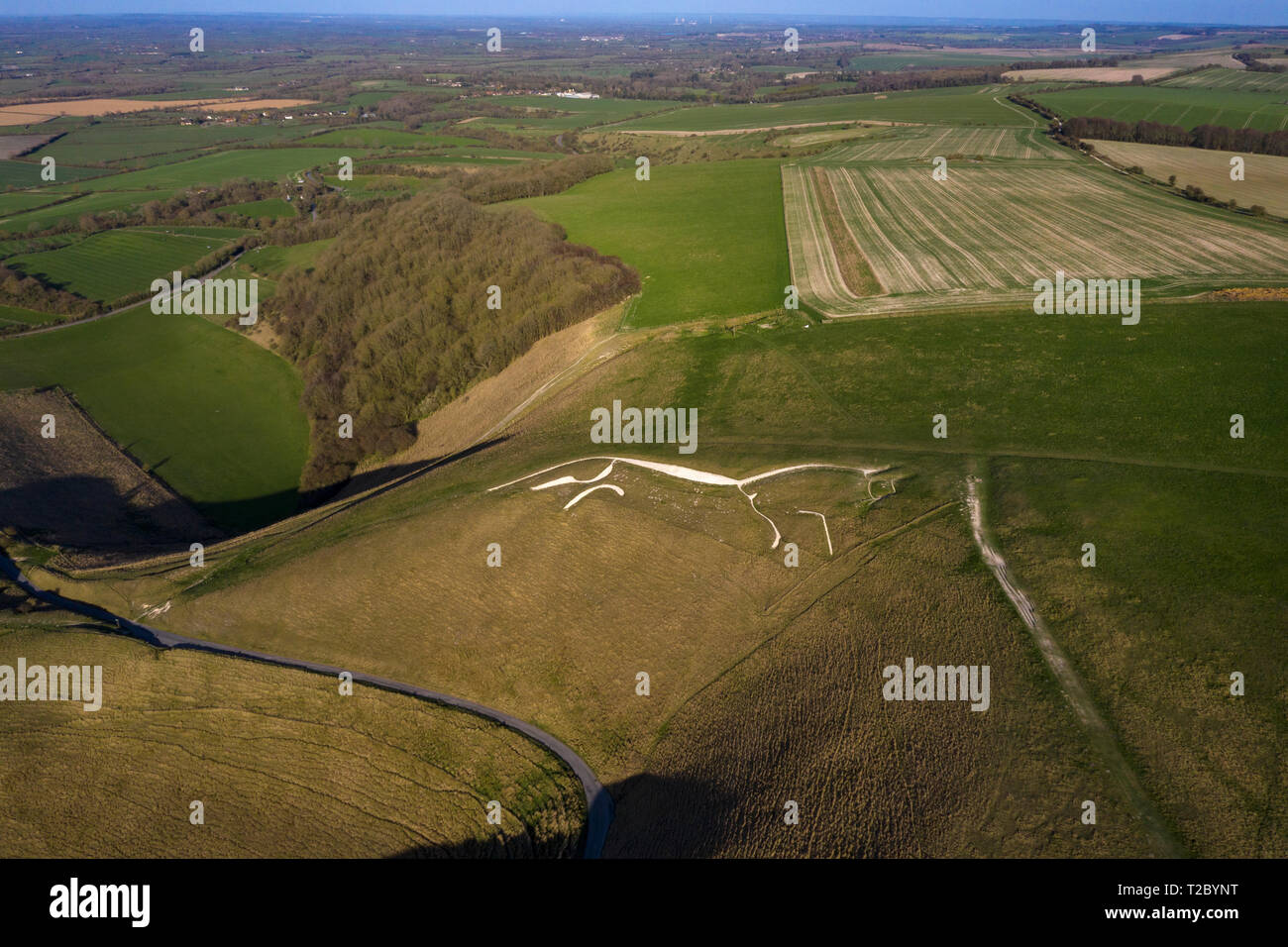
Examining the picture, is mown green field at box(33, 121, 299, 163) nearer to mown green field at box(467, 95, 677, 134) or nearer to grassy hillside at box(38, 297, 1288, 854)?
mown green field at box(467, 95, 677, 134)

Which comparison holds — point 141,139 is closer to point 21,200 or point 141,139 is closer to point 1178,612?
point 21,200

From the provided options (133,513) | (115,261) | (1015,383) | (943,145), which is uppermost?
(943,145)

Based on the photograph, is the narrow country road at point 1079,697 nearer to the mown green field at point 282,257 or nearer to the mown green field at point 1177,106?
the mown green field at point 282,257

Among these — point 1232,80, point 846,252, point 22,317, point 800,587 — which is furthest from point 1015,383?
point 1232,80

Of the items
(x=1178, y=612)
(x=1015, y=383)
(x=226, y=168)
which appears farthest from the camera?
(x=226, y=168)

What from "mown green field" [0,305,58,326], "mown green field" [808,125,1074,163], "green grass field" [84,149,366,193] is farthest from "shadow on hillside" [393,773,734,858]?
"green grass field" [84,149,366,193]

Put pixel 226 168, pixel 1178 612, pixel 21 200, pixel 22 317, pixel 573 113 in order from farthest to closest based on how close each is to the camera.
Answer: pixel 573 113 → pixel 226 168 → pixel 21 200 → pixel 22 317 → pixel 1178 612

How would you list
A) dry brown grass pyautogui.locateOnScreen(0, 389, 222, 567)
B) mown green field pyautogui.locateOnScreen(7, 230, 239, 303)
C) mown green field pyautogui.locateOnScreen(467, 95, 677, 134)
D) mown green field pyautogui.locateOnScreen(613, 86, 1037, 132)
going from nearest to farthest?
1. dry brown grass pyautogui.locateOnScreen(0, 389, 222, 567)
2. mown green field pyautogui.locateOnScreen(7, 230, 239, 303)
3. mown green field pyautogui.locateOnScreen(613, 86, 1037, 132)
4. mown green field pyautogui.locateOnScreen(467, 95, 677, 134)
